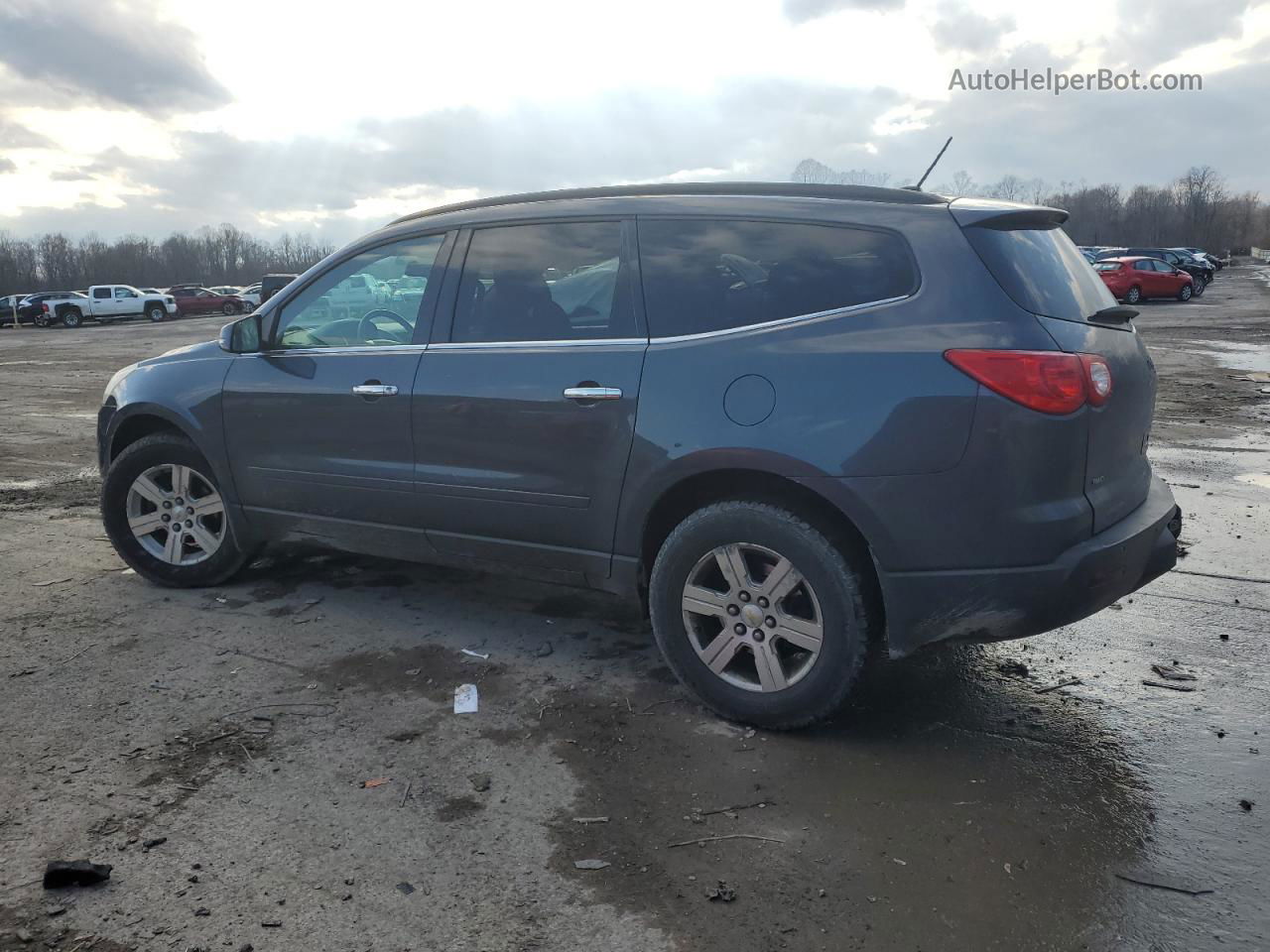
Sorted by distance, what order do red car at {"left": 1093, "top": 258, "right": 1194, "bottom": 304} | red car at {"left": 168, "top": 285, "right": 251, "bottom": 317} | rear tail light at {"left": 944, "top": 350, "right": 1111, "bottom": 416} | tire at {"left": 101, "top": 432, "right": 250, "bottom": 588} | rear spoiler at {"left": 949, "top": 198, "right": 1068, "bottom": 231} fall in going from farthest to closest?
red car at {"left": 168, "top": 285, "right": 251, "bottom": 317}, red car at {"left": 1093, "top": 258, "right": 1194, "bottom": 304}, tire at {"left": 101, "top": 432, "right": 250, "bottom": 588}, rear spoiler at {"left": 949, "top": 198, "right": 1068, "bottom": 231}, rear tail light at {"left": 944, "top": 350, "right": 1111, "bottom": 416}

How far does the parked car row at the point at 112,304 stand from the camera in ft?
146

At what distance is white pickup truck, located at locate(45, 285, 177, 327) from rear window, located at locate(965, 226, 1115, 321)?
160ft

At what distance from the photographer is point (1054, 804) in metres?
3.06

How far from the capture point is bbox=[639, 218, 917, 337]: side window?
3.42m

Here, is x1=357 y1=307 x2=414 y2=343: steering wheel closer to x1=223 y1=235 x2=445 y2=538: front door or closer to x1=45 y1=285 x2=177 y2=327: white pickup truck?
x1=223 y1=235 x2=445 y2=538: front door

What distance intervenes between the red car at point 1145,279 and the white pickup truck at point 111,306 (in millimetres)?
41767

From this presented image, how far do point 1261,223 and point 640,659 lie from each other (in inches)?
6732

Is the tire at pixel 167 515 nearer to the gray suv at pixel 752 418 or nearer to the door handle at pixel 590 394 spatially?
the gray suv at pixel 752 418

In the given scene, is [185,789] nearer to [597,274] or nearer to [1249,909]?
[597,274]

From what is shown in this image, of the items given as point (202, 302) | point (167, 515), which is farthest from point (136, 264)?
point (167, 515)

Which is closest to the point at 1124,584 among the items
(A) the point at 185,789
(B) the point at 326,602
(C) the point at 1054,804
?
(C) the point at 1054,804

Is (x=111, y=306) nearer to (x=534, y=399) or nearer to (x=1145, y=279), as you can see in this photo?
(x=1145, y=279)

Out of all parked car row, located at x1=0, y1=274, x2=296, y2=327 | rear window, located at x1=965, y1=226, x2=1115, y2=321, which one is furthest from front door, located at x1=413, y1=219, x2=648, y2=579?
parked car row, located at x1=0, y1=274, x2=296, y2=327

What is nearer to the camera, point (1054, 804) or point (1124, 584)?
point (1054, 804)
